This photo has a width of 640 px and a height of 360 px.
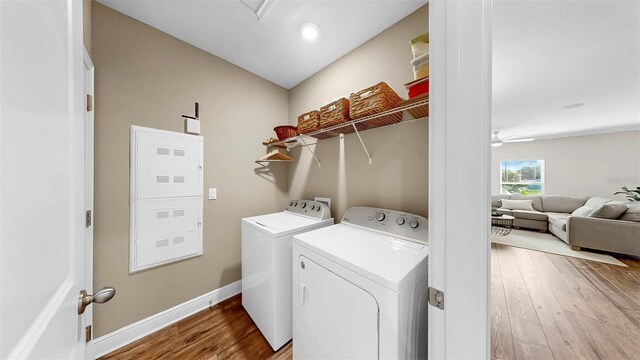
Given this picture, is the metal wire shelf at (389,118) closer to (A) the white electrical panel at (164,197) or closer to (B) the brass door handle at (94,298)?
(A) the white electrical panel at (164,197)

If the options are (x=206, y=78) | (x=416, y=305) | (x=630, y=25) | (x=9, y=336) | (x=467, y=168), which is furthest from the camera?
(x=206, y=78)

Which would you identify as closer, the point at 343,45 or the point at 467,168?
the point at 467,168

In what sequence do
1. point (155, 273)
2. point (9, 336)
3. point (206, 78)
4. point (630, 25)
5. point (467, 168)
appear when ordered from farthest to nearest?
point (206, 78) < point (155, 273) < point (630, 25) < point (467, 168) < point (9, 336)

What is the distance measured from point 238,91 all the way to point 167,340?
235 cm

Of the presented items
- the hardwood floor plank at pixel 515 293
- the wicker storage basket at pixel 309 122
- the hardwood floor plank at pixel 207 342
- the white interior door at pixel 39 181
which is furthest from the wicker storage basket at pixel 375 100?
the hardwood floor plank at pixel 207 342

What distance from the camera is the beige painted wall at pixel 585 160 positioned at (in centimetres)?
255

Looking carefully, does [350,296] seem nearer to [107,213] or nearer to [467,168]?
[467,168]

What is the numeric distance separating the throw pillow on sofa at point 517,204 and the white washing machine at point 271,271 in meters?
4.46

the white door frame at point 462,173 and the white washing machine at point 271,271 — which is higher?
the white door frame at point 462,173

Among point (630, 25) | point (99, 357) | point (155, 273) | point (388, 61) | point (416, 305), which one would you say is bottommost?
point (99, 357)

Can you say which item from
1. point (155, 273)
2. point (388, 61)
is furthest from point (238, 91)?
point (155, 273)

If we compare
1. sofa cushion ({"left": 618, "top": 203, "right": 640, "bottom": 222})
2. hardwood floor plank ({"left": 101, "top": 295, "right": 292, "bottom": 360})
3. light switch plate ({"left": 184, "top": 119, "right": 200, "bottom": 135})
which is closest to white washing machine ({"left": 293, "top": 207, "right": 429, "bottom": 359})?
hardwood floor plank ({"left": 101, "top": 295, "right": 292, "bottom": 360})

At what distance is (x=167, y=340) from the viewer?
5.15 feet

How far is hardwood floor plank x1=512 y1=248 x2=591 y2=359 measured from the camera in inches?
50.1
